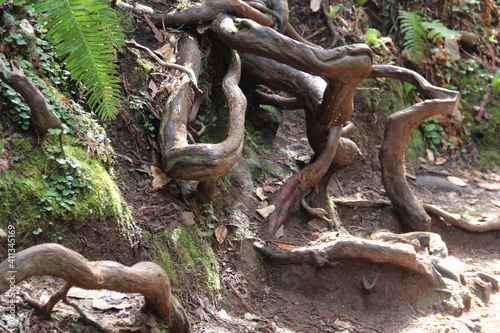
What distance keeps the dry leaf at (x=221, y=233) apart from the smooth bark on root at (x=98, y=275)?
120 cm

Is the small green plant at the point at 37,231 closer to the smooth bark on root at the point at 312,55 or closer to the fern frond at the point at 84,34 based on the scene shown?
Answer: the fern frond at the point at 84,34

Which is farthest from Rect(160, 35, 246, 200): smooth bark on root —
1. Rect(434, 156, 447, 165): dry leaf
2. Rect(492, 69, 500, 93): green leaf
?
Rect(492, 69, 500, 93): green leaf

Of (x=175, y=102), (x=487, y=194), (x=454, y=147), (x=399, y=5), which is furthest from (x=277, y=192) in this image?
(x=399, y=5)

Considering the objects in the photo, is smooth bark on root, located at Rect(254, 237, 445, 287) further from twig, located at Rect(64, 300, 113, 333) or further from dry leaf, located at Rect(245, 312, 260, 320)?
twig, located at Rect(64, 300, 113, 333)

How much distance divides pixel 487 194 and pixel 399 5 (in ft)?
11.6

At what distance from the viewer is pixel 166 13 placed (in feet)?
16.2

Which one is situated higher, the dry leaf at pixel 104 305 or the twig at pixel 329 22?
the twig at pixel 329 22

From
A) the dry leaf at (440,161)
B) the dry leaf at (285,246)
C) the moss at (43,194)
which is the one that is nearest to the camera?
the moss at (43,194)

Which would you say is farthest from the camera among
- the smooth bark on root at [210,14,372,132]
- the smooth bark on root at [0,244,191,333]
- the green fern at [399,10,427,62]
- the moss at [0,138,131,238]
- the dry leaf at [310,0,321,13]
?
the green fern at [399,10,427,62]

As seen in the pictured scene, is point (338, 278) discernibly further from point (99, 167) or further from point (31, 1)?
point (31, 1)

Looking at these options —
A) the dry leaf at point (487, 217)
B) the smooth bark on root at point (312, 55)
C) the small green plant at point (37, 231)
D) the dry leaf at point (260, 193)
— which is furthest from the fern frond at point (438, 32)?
the small green plant at point (37, 231)

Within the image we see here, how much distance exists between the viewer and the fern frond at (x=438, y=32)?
8148 mm

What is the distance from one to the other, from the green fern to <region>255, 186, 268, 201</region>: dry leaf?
441cm

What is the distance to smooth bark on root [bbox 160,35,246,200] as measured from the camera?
143 inches
